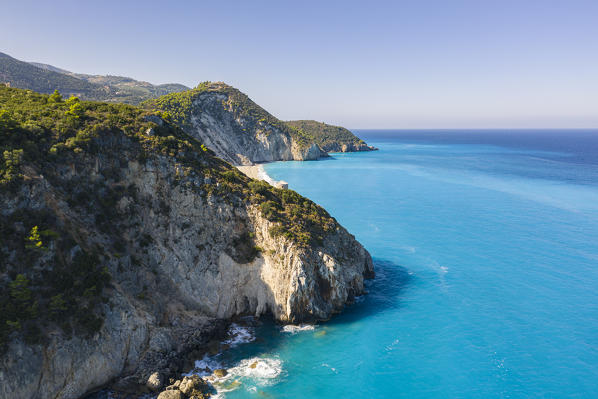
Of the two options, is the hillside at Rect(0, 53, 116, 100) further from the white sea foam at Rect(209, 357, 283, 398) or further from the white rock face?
the white sea foam at Rect(209, 357, 283, 398)

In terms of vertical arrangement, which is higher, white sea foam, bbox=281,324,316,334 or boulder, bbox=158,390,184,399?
white sea foam, bbox=281,324,316,334

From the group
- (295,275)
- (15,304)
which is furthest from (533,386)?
(15,304)

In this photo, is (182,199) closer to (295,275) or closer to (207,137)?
(295,275)

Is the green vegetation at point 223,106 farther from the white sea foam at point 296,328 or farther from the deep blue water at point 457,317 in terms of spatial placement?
the white sea foam at point 296,328

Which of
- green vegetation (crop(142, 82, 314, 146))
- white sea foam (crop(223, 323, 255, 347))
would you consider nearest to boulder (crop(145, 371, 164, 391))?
white sea foam (crop(223, 323, 255, 347))

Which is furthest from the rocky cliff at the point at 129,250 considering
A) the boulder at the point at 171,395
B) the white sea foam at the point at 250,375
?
the white sea foam at the point at 250,375
